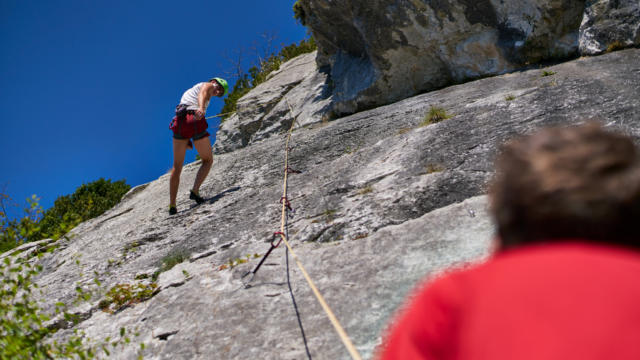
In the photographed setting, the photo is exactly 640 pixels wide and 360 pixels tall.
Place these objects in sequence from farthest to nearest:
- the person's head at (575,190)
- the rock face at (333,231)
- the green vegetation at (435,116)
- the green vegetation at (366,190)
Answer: the green vegetation at (435,116), the green vegetation at (366,190), the rock face at (333,231), the person's head at (575,190)

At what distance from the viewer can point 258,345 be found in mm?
2922

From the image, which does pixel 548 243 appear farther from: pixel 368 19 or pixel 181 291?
pixel 368 19

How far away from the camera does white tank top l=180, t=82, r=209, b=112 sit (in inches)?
272

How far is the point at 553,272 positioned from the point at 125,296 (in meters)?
4.36

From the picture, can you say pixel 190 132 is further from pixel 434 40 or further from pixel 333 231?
pixel 434 40

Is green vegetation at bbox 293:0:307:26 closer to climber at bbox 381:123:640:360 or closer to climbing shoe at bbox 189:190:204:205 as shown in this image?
climbing shoe at bbox 189:190:204:205

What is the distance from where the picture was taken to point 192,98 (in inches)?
276

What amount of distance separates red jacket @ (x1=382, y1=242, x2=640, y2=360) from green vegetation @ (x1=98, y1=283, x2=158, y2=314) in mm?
3983

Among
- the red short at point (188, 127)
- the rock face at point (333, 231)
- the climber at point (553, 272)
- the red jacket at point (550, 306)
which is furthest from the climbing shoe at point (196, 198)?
the red jacket at point (550, 306)

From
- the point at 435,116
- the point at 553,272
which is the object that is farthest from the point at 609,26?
the point at 553,272

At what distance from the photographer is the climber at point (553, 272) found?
0.77m

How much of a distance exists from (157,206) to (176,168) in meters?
1.00

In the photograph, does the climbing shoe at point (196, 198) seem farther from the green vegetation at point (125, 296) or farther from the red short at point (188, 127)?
the green vegetation at point (125, 296)

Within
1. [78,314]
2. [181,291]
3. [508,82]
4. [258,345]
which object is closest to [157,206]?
[78,314]
